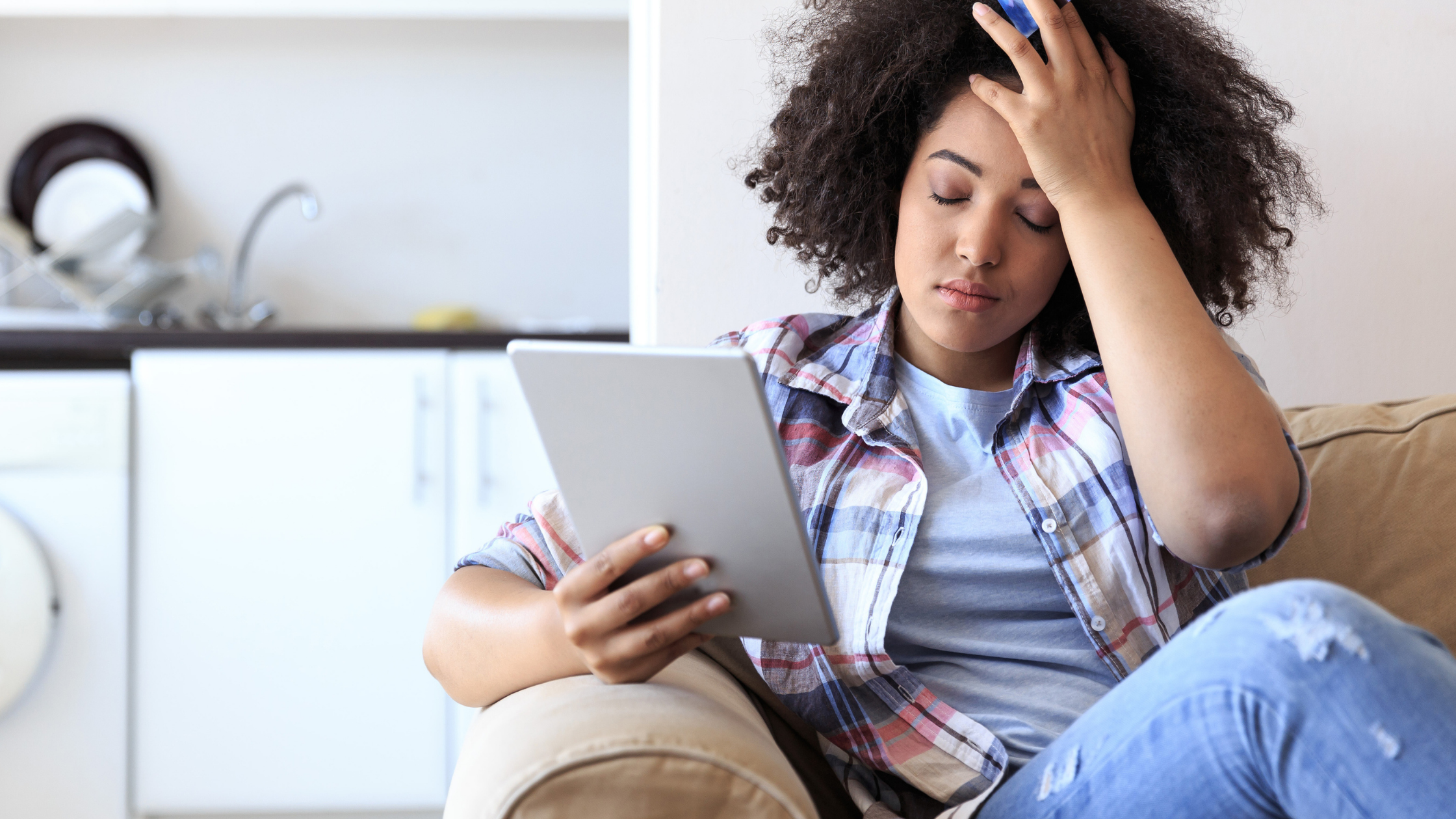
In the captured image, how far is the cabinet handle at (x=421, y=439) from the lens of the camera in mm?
1939

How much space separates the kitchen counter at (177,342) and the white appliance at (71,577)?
0.16 feet

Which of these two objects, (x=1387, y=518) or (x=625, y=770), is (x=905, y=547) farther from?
(x=1387, y=518)

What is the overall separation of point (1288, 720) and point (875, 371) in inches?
19.8

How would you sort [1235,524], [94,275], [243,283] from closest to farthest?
[1235,524]
[94,275]
[243,283]

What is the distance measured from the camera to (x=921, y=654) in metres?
0.95

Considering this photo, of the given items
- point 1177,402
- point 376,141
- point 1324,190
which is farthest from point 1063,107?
point 376,141

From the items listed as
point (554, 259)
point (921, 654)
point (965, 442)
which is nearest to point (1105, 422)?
point (965, 442)

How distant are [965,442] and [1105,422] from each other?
0.40 ft

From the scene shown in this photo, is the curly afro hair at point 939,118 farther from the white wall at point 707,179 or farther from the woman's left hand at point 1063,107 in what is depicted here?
the white wall at point 707,179

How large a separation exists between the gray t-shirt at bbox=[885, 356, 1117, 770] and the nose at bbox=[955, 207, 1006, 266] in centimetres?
19

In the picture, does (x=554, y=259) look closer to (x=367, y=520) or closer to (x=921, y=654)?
(x=367, y=520)

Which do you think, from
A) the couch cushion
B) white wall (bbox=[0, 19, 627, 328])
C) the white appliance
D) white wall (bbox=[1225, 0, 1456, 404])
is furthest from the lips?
white wall (bbox=[0, 19, 627, 328])

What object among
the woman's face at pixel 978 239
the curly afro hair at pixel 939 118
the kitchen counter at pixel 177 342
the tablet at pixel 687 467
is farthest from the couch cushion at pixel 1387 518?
the kitchen counter at pixel 177 342

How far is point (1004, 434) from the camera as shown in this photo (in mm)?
999
